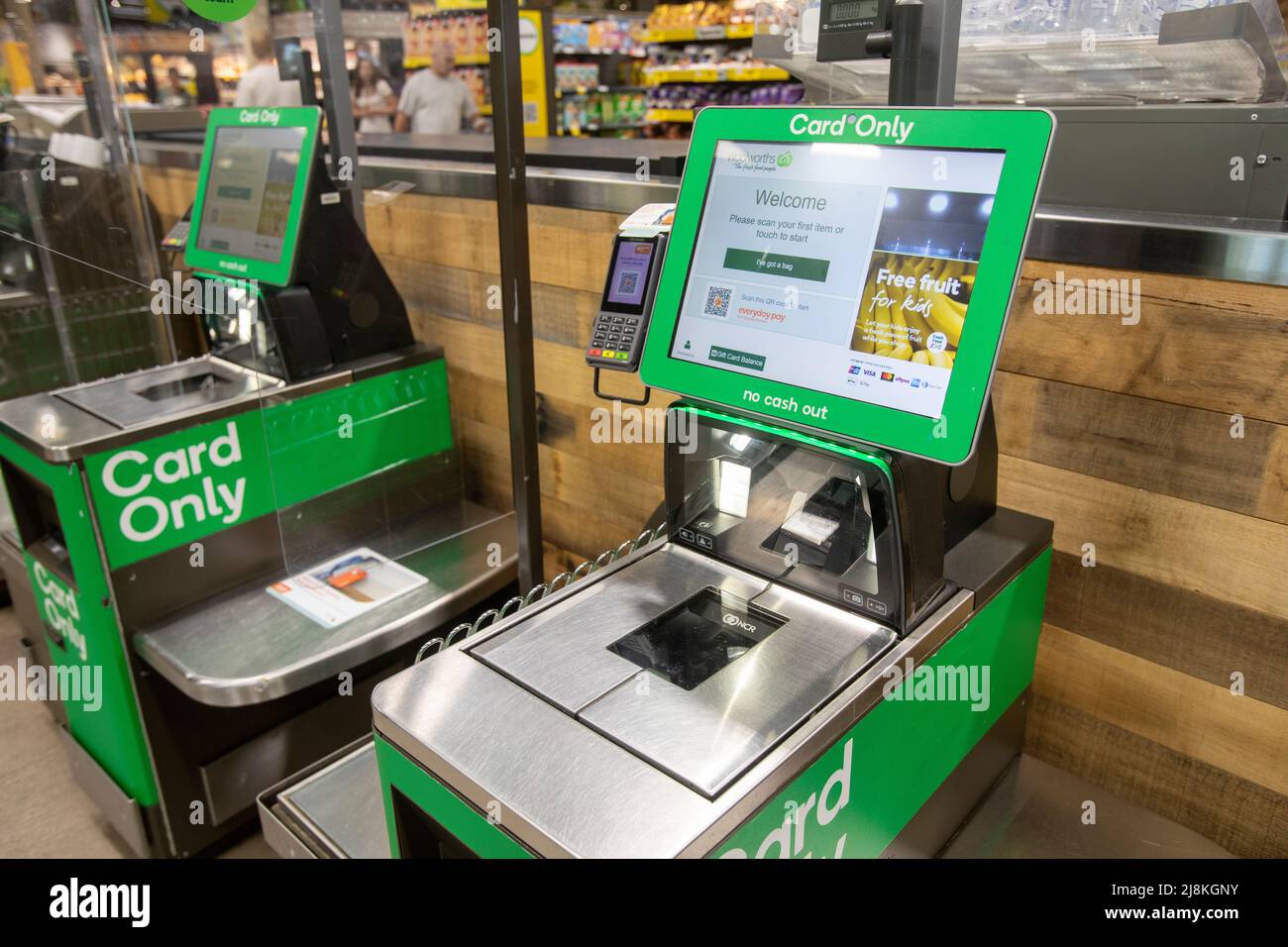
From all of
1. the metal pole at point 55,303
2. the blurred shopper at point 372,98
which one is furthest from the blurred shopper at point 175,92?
the metal pole at point 55,303

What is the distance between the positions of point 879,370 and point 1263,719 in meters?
0.90

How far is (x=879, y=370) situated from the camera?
1.08 m

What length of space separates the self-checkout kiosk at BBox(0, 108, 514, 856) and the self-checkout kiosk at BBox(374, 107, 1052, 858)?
1034mm

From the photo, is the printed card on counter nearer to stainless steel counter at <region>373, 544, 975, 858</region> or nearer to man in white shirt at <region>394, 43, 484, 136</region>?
stainless steel counter at <region>373, 544, 975, 858</region>

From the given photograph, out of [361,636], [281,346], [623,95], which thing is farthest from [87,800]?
[623,95]

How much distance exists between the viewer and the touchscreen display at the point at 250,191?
2.26 metres

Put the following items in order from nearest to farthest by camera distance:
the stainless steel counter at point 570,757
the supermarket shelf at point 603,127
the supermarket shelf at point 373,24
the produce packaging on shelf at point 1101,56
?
the stainless steel counter at point 570,757 → the produce packaging on shelf at point 1101,56 → the supermarket shelf at point 373,24 → the supermarket shelf at point 603,127

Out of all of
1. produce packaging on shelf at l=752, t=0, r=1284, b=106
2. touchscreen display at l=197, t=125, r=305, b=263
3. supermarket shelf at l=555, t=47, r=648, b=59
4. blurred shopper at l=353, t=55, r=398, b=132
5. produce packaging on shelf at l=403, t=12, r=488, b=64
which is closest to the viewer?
produce packaging on shelf at l=752, t=0, r=1284, b=106

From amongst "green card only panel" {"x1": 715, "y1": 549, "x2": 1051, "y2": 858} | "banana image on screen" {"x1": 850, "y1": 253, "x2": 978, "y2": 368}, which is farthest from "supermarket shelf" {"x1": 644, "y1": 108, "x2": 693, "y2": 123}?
"banana image on screen" {"x1": 850, "y1": 253, "x2": 978, "y2": 368}

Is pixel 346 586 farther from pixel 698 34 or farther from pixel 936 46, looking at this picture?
pixel 698 34

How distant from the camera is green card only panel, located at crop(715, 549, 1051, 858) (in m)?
1.02

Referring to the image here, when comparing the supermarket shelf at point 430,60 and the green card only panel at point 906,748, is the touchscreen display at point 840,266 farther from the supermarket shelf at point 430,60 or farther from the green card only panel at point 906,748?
the supermarket shelf at point 430,60

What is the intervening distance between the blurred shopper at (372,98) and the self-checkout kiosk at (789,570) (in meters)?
6.22
